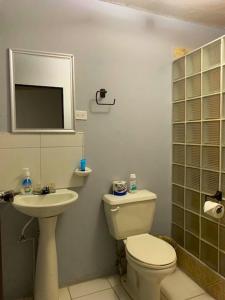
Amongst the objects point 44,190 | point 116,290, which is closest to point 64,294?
point 116,290

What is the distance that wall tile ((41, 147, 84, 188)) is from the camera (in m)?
1.74

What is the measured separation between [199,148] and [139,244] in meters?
0.91

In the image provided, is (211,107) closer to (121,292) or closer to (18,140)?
(18,140)

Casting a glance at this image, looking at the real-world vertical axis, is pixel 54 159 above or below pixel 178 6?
below

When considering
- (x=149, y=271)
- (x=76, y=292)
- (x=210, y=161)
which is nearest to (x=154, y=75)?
(x=210, y=161)

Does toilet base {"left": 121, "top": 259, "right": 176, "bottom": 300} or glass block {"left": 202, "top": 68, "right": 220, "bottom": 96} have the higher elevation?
glass block {"left": 202, "top": 68, "right": 220, "bottom": 96}

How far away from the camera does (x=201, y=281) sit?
1.84m

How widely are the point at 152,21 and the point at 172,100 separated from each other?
72 cm

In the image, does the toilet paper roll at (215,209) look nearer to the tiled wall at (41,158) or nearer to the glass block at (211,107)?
the glass block at (211,107)

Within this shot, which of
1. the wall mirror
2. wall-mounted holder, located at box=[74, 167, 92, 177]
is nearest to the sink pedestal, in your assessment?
wall-mounted holder, located at box=[74, 167, 92, 177]

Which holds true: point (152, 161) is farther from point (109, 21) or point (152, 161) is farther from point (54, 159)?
point (109, 21)

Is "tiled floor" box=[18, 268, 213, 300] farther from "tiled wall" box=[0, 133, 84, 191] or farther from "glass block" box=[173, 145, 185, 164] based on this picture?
"glass block" box=[173, 145, 185, 164]

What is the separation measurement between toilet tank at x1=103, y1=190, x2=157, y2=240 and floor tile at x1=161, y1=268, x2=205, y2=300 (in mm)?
454

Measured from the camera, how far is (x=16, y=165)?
5.45 ft
